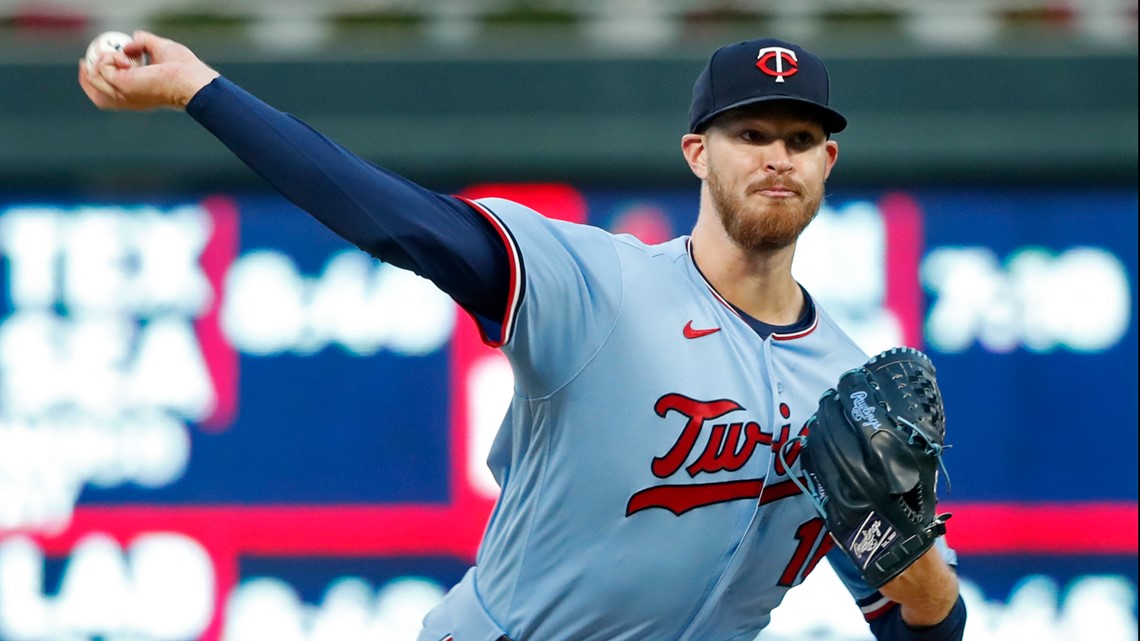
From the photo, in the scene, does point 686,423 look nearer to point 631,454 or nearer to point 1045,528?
point 631,454

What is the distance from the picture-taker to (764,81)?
8.16 feet

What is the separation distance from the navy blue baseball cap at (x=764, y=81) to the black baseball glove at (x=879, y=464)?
417 millimetres

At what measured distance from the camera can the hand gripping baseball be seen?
7.18 feet

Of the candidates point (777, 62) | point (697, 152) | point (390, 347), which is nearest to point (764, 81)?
point (777, 62)

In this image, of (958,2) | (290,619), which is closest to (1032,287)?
(958,2)

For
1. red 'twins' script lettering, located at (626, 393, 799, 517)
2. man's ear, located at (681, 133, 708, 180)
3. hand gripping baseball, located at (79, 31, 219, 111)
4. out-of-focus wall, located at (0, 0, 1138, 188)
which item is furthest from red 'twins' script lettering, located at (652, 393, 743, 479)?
out-of-focus wall, located at (0, 0, 1138, 188)

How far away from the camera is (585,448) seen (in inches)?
93.4

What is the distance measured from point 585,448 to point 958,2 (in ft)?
13.3

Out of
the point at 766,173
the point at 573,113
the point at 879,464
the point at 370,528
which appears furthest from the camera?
the point at 370,528

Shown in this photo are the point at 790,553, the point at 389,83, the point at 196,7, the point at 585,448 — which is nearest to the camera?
the point at 585,448

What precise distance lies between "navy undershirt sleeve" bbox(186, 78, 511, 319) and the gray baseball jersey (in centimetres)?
10

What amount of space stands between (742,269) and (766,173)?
16 centimetres

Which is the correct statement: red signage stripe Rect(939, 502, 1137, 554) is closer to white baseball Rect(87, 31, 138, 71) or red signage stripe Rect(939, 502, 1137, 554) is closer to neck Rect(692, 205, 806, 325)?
neck Rect(692, 205, 806, 325)

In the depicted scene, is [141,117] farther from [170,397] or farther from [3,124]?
[170,397]
